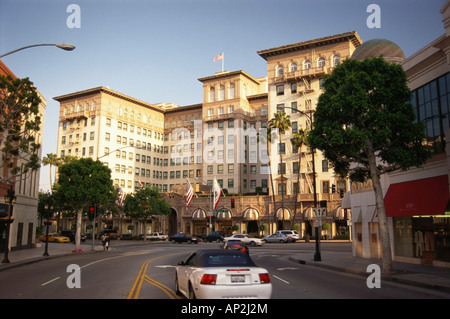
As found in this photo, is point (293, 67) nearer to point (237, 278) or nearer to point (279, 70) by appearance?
point (279, 70)

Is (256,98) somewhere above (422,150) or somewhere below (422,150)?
above

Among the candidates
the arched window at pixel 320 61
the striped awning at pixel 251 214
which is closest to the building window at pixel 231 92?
the arched window at pixel 320 61

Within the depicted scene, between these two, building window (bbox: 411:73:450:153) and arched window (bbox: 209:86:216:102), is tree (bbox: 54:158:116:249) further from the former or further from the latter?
arched window (bbox: 209:86:216:102)

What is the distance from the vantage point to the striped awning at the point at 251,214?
70625 millimetres

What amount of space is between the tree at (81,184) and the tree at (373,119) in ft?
85.1

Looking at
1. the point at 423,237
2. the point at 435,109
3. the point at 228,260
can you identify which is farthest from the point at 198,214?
the point at 228,260

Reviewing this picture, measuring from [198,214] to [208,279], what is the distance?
223 ft

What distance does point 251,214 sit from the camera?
70.8 metres

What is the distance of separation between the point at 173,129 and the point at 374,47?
73.1m

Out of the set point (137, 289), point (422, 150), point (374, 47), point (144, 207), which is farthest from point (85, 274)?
point (144, 207)

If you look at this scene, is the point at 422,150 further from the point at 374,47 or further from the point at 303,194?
the point at 303,194

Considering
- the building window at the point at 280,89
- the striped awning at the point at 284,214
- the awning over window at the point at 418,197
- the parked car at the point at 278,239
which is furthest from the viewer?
the building window at the point at 280,89

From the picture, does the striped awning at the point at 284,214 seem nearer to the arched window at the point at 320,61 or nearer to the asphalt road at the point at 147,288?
the arched window at the point at 320,61

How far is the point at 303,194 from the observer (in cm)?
6662
